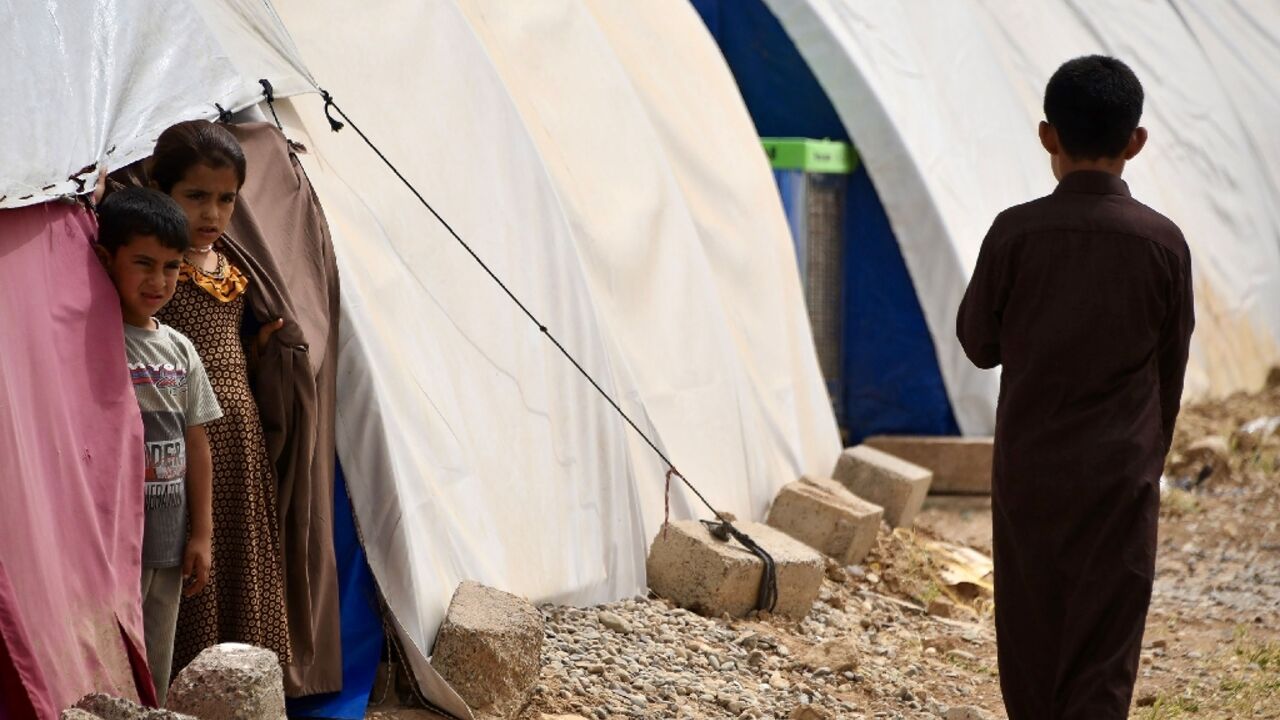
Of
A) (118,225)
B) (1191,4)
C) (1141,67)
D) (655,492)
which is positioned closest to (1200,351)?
(1141,67)

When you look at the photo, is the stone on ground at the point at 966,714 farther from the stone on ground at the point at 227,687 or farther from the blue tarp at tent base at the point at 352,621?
the stone on ground at the point at 227,687

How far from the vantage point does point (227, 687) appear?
3740 millimetres

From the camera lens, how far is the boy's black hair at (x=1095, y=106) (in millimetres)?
3883

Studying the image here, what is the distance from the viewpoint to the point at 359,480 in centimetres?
483

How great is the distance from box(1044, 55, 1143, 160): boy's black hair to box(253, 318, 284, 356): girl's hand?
6.18ft

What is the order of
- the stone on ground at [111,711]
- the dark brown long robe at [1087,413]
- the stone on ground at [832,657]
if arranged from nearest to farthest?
the stone on ground at [111,711]
the dark brown long robe at [1087,413]
the stone on ground at [832,657]

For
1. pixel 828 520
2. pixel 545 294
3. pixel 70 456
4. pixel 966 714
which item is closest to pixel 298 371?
pixel 70 456

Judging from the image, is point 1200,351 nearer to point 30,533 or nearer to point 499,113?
point 499,113

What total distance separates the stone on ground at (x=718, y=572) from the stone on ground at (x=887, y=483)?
70.2 inches

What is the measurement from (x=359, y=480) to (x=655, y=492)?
1.90 metres

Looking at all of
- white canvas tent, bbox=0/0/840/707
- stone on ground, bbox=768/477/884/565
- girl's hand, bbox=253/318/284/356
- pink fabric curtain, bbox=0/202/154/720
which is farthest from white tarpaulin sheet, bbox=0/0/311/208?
stone on ground, bbox=768/477/884/565

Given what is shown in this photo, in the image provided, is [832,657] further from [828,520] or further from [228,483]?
[228,483]

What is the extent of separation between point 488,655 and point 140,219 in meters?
1.52

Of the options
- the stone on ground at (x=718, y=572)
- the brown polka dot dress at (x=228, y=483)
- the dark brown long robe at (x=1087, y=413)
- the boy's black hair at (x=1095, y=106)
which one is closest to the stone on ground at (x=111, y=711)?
the brown polka dot dress at (x=228, y=483)
